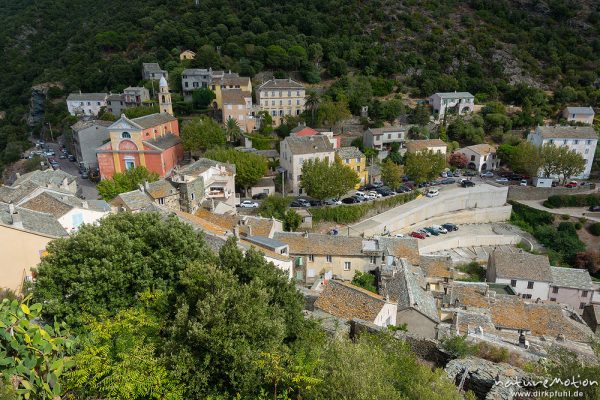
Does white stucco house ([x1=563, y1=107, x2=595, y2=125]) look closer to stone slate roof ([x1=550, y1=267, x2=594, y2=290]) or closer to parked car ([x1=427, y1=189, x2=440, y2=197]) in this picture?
parked car ([x1=427, y1=189, x2=440, y2=197])

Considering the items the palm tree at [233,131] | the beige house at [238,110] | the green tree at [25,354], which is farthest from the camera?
the beige house at [238,110]

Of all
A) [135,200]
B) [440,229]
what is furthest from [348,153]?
[135,200]

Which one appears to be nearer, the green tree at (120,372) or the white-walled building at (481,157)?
the green tree at (120,372)

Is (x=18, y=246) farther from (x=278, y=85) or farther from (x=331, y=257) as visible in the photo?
(x=278, y=85)

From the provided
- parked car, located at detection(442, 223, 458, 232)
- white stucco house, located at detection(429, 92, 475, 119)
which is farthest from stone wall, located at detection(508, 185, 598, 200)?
white stucco house, located at detection(429, 92, 475, 119)

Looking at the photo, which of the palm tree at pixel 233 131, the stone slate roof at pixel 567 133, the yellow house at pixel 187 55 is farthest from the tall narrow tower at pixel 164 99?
→ the stone slate roof at pixel 567 133

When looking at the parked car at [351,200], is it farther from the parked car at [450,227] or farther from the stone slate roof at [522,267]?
the stone slate roof at [522,267]
